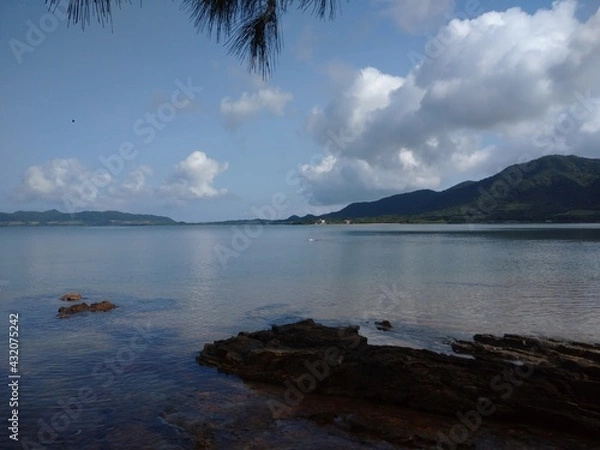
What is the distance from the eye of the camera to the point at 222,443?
421 inches

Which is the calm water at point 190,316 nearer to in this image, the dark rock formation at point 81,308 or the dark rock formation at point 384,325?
the dark rock formation at point 384,325

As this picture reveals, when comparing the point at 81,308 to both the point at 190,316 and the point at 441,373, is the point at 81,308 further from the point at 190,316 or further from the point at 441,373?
the point at 441,373

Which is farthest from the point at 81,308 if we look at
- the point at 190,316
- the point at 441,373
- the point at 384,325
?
the point at 441,373

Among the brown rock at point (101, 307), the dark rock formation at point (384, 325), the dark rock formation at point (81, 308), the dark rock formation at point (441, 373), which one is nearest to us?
the dark rock formation at point (441, 373)

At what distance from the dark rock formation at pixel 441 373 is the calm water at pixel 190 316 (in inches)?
65.9

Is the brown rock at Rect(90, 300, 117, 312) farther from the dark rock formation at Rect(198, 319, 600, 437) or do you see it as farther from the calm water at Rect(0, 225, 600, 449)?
the dark rock formation at Rect(198, 319, 600, 437)

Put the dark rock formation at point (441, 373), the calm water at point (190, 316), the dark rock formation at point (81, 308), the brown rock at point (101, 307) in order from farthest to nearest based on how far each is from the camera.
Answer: the brown rock at point (101, 307)
the dark rock formation at point (81, 308)
the calm water at point (190, 316)
the dark rock formation at point (441, 373)

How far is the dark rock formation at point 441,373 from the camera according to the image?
11477 millimetres

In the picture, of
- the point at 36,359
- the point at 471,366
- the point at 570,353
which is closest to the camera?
the point at 471,366

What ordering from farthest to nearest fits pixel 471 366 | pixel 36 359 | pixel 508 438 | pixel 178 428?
pixel 36 359 → pixel 471 366 → pixel 178 428 → pixel 508 438

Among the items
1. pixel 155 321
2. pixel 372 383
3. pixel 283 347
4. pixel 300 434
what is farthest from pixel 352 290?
pixel 300 434

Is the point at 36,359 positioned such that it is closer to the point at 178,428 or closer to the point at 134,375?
the point at 134,375

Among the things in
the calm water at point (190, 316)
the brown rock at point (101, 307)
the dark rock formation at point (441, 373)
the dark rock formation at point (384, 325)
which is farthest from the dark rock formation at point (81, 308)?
the dark rock formation at point (384, 325)

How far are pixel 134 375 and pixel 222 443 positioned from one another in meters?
6.94
